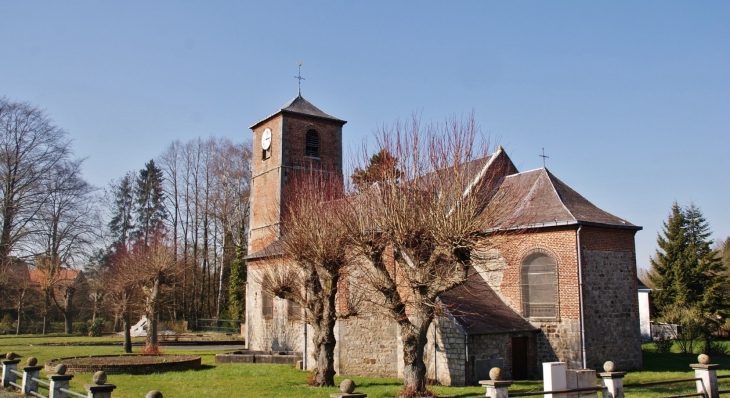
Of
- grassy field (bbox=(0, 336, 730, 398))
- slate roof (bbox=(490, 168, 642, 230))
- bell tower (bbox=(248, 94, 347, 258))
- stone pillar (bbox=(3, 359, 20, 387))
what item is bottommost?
grassy field (bbox=(0, 336, 730, 398))

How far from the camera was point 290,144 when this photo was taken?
27.0m

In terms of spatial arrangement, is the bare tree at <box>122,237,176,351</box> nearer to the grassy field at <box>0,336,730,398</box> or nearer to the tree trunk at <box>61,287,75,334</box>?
the grassy field at <box>0,336,730,398</box>

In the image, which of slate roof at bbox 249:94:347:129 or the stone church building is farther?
slate roof at bbox 249:94:347:129

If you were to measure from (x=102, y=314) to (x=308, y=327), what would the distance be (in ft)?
88.3

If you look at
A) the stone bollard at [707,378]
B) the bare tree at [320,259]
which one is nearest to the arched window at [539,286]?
the stone bollard at [707,378]

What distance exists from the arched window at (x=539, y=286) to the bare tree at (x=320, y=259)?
607cm

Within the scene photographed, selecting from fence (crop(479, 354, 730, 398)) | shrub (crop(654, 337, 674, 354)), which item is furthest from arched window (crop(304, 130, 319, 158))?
fence (crop(479, 354, 730, 398))

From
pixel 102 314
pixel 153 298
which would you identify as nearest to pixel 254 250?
pixel 153 298

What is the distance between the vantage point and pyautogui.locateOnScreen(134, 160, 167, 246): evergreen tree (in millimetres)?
49094

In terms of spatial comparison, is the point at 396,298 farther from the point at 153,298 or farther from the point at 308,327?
the point at 153,298

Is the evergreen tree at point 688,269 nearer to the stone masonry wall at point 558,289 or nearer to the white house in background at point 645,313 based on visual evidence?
the white house in background at point 645,313

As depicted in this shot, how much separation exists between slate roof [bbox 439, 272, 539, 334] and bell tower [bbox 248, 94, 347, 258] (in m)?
10.2

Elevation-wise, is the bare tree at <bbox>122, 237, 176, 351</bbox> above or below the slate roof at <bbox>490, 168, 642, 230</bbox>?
below

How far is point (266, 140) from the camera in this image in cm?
2805
